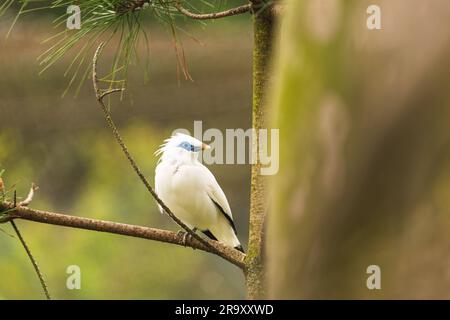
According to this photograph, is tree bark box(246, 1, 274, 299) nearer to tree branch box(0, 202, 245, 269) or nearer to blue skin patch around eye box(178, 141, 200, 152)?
tree branch box(0, 202, 245, 269)

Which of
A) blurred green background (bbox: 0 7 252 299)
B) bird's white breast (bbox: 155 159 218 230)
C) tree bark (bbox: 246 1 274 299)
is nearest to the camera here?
tree bark (bbox: 246 1 274 299)

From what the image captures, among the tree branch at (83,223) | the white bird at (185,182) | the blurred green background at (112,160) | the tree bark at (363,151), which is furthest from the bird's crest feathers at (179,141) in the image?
the tree bark at (363,151)

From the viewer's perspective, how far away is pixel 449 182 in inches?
20.8

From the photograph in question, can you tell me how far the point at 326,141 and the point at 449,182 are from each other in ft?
0.27

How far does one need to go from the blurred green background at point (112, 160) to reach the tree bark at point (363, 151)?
2690 millimetres

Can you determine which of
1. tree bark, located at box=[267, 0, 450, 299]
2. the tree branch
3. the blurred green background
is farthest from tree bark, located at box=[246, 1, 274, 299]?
the blurred green background

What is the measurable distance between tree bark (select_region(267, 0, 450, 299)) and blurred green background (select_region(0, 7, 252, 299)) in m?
2.69

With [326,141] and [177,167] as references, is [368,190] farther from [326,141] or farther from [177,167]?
[177,167]

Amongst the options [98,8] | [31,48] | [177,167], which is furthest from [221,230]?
[31,48]

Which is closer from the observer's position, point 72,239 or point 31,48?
point 31,48

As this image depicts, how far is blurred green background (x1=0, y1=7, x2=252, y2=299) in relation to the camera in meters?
3.57

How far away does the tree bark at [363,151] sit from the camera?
519 millimetres

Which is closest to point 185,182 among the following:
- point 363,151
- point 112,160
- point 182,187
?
point 182,187

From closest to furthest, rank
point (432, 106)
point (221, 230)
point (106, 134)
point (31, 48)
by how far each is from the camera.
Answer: point (432, 106) → point (221, 230) → point (31, 48) → point (106, 134)
